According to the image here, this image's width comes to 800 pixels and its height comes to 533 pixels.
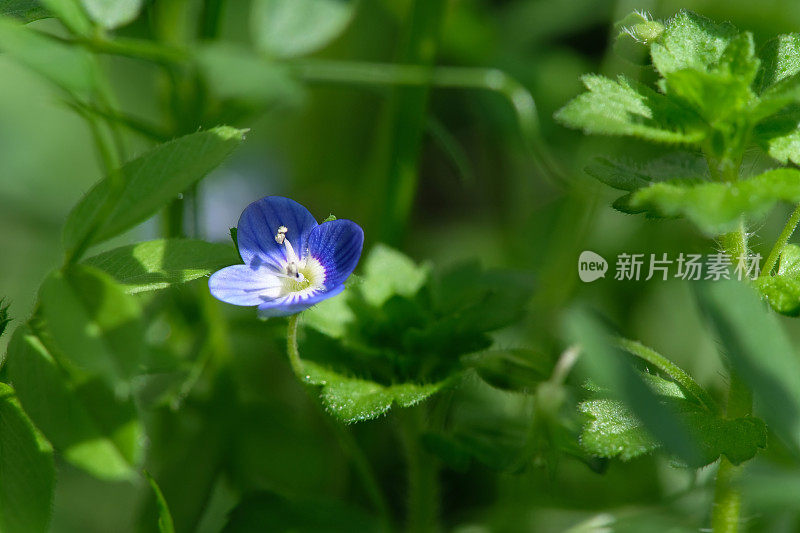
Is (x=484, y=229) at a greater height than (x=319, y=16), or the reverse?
(x=319, y=16)

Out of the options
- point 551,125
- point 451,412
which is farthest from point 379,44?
point 451,412

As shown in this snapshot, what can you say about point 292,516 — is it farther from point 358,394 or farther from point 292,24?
point 292,24

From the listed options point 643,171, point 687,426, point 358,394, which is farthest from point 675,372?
point 358,394

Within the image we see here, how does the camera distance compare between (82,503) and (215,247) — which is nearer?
(215,247)

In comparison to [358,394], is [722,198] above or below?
above

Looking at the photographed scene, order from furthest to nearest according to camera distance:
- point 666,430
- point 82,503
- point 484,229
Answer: point 484,229 → point 82,503 → point 666,430

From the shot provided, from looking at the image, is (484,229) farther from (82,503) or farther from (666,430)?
(666,430)

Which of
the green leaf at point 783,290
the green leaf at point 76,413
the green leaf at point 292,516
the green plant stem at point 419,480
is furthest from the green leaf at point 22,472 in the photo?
the green leaf at point 783,290
